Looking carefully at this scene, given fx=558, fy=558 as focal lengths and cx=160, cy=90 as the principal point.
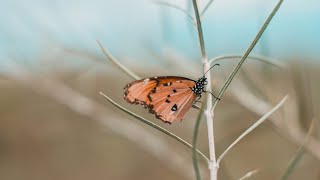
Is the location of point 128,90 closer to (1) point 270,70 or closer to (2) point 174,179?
(1) point 270,70

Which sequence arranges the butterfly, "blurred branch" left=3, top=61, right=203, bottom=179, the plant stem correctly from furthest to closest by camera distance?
"blurred branch" left=3, top=61, right=203, bottom=179 → the butterfly → the plant stem

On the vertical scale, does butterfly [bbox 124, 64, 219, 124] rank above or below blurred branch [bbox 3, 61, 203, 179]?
below

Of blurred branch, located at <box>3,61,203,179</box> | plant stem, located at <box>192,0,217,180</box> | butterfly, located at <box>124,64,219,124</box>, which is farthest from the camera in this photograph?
blurred branch, located at <box>3,61,203,179</box>

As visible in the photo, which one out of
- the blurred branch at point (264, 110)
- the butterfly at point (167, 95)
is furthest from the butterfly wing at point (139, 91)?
the blurred branch at point (264, 110)

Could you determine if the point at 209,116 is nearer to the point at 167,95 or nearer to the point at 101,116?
the point at 167,95

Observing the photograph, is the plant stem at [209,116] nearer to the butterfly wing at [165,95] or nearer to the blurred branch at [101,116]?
the butterfly wing at [165,95]

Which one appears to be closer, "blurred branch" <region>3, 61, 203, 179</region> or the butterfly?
the butterfly

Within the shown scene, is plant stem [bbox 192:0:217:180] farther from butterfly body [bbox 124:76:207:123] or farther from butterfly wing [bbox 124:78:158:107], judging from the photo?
butterfly wing [bbox 124:78:158:107]

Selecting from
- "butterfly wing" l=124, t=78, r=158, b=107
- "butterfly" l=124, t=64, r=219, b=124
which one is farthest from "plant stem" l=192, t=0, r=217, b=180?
"butterfly wing" l=124, t=78, r=158, b=107
